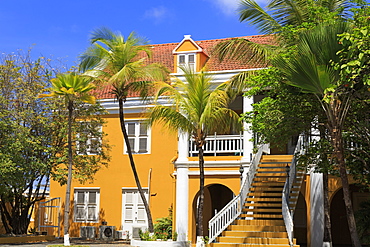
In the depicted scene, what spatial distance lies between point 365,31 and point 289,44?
5088 millimetres

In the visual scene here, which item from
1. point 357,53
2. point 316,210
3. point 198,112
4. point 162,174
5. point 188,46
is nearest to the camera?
point 357,53

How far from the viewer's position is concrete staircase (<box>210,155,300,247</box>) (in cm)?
1683

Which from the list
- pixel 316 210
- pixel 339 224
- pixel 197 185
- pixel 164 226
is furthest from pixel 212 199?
pixel 316 210

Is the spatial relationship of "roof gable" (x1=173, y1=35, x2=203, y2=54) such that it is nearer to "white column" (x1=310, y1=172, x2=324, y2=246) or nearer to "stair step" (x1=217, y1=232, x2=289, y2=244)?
"white column" (x1=310, y1=172, x2=324, y2=246)

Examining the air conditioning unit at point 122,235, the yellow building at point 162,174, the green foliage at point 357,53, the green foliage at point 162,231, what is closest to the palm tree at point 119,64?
the green foliage at point 162,231

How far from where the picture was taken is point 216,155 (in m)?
22.1

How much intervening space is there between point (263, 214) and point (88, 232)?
9.28m

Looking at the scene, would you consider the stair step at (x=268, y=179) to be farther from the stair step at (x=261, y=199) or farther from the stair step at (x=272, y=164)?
the stair step at (x=261, y=199)

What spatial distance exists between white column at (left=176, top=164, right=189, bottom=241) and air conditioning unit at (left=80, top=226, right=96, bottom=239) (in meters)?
5.51

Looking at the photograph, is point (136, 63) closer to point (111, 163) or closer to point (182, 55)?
point (182, 55)

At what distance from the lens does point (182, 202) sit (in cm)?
2039

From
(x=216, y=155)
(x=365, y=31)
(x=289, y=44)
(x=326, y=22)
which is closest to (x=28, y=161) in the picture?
(x=216, y=155)

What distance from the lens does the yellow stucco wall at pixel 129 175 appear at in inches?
952

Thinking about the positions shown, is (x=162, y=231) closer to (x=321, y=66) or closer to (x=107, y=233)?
(x=107, y=233)
